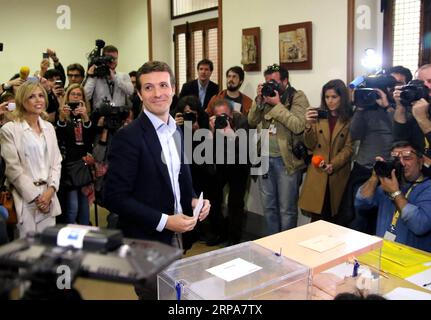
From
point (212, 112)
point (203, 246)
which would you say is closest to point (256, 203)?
point (203, 246)

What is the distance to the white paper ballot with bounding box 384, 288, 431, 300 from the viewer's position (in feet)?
4.93

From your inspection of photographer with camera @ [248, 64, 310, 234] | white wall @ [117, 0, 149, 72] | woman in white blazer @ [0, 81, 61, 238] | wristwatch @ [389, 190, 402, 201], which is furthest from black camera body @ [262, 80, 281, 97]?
white wall @ [117, 0, 149, 72]

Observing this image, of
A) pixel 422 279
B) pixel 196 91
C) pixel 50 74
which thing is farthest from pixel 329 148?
pixel 50 74

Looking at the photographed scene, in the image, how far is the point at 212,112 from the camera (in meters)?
3.82

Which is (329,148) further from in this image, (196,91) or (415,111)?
(196,91)

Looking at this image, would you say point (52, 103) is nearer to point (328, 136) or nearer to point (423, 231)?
point (328, 136)

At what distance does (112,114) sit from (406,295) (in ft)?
9.40

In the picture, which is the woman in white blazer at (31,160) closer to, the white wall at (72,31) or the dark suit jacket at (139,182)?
the dark suit jacket at (139,182)

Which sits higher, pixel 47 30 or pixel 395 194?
pixel 47 30

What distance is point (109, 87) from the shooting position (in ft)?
14.0

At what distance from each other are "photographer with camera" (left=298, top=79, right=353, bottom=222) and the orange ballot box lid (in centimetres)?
144

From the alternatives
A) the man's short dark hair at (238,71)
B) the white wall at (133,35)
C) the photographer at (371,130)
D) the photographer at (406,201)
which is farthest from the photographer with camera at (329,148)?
the white wall at (133,35)
